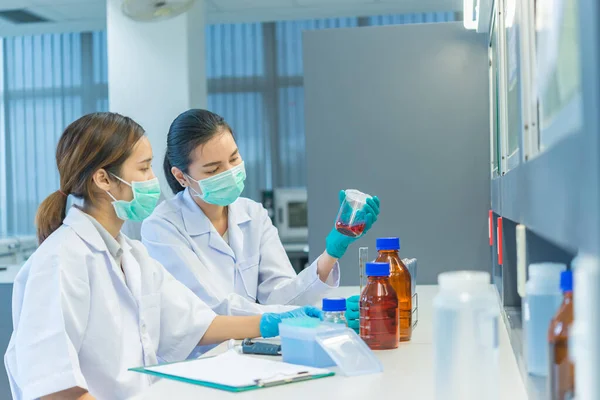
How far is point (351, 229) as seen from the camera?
1.91m

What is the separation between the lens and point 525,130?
941mm

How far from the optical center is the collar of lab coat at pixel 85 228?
150cm

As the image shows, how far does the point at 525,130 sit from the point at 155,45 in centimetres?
380

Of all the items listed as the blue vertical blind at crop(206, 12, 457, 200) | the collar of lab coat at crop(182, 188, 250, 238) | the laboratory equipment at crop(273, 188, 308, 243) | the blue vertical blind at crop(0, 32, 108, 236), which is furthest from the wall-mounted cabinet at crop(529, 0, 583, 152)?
the blue vertical blind at crop(0, 32, 108, 236)

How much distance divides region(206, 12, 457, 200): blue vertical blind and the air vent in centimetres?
145

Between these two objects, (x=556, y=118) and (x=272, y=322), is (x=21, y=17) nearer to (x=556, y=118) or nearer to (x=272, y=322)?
(x=272, y=322)

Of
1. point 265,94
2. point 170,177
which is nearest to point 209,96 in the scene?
point 265,94

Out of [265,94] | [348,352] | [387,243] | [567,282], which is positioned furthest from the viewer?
[265,94]

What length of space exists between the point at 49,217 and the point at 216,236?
615mm

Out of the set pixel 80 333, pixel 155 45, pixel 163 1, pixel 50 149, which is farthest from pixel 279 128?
pixel 80 333

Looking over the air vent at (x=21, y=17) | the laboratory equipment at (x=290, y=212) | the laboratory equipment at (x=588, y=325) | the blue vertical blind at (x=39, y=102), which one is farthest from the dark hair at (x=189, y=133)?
the blue vertical blind at (x=39, y=102)

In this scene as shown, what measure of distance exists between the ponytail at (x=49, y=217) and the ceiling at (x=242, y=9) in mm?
3638

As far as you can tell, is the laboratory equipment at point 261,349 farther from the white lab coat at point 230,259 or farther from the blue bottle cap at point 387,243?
the white lab coat at point 230,259

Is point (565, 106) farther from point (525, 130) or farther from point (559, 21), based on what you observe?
point (525, 130)
